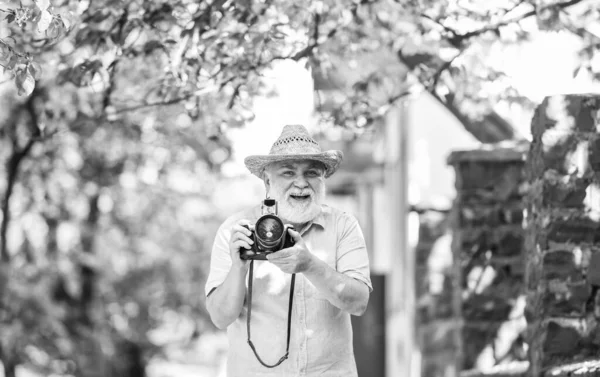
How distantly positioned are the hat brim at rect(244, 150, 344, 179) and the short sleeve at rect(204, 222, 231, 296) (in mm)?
281

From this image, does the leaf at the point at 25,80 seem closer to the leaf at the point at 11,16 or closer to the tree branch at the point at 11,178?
the leaf at the point at 11,16

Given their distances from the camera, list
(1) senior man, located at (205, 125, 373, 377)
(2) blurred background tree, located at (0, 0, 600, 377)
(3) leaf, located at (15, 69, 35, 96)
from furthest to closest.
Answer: (2) blurred background tree, located at (0, 0, 600, 377), (3) leaf, located at (15, 69, 35, 96), (1) senior man, located at (205, 125, 373, 377)

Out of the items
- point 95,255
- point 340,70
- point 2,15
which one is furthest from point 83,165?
point 2,15

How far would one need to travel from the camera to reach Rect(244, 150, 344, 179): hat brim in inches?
179

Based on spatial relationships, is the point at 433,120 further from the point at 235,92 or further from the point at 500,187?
the point at 235,92

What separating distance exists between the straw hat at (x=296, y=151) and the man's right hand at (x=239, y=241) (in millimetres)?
356

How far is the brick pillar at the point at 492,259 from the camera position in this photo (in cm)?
762

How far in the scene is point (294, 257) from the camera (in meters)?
4.19

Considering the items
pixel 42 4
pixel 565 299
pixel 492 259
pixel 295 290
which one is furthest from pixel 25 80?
pixel 492 259

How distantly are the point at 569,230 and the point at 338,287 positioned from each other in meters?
1.86

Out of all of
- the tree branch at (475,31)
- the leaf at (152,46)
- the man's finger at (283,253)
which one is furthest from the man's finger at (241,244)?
the tree branch at (475,31)

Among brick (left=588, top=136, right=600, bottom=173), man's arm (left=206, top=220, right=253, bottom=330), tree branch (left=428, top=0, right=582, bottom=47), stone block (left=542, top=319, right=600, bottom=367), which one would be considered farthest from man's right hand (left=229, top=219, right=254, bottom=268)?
tree branch (left=428, top=0, right=582, bottom=47)

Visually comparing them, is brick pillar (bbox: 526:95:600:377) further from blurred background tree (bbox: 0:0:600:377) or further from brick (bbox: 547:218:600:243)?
blurred background tree (bbox: 0:0:600:377)

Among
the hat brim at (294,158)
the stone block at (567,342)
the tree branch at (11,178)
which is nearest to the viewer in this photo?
the hat brim at (294,158)
